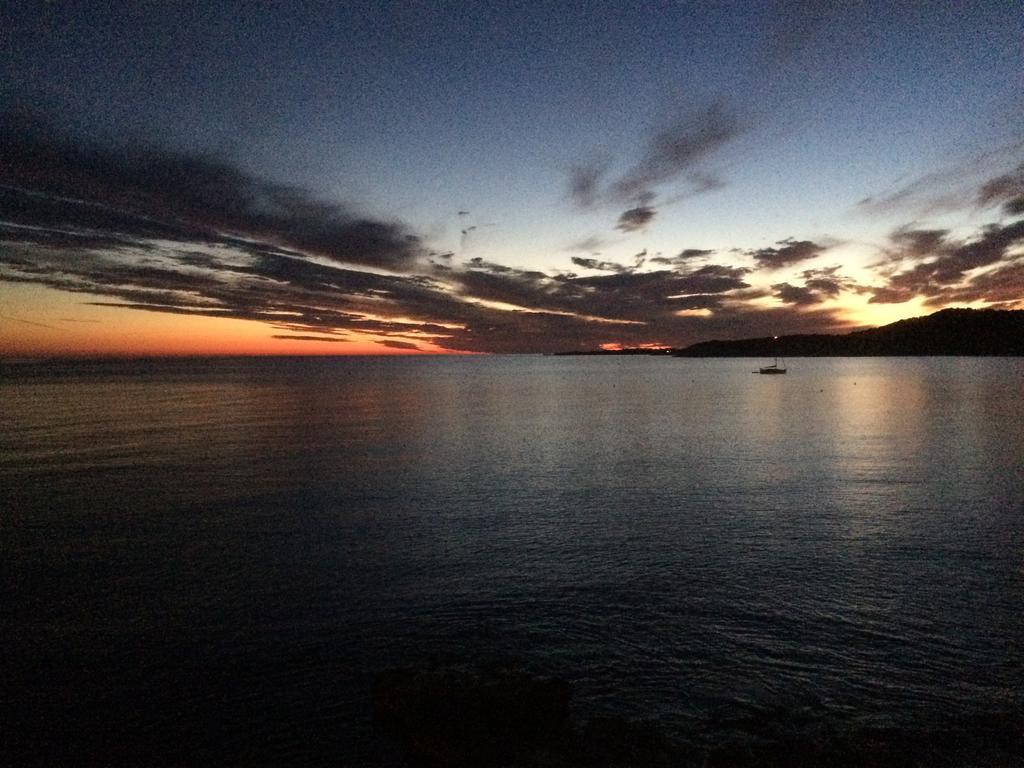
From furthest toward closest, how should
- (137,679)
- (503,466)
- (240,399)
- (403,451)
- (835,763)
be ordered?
(240,399) < (403,451) < (503,466) < (137,679) < (835,763)

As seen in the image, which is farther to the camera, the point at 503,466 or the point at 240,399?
the point at 240,399

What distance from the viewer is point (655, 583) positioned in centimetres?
3067

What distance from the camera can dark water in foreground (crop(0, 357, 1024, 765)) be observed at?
20375mm

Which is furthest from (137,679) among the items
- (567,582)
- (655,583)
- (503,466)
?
(503,466)

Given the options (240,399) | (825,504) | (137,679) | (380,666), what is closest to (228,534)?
(137,679)

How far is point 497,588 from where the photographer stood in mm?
30344

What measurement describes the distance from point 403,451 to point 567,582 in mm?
42246

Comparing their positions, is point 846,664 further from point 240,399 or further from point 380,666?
point 240,399

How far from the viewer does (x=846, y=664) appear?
73.8 ft

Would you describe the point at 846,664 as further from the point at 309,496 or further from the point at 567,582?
the point at 309,496

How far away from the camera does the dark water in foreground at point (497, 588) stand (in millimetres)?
20375

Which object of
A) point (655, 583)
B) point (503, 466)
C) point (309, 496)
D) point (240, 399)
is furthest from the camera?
point (240, 399)

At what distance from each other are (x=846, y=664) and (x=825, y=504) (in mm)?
25553

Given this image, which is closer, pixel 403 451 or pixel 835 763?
pixel 835 763
